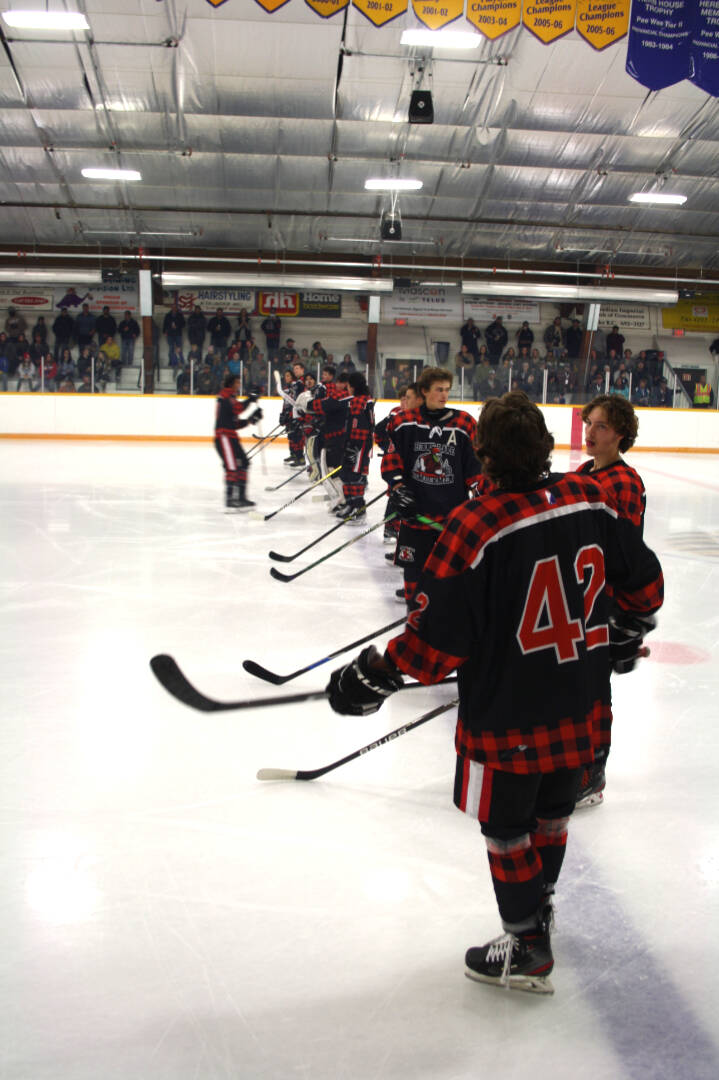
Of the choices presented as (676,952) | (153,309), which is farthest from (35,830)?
(153,309)

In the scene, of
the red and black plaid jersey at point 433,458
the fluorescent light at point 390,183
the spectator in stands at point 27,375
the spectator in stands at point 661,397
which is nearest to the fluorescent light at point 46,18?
the fluorescent light at point 390,183

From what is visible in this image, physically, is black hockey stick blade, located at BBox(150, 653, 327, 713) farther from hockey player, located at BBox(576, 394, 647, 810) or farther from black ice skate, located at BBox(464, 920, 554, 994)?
hockey player, located at BBox(576, 394, 647, 810)

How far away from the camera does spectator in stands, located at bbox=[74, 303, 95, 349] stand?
55.5 ft

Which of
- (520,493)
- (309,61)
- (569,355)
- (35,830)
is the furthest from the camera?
(569,355)

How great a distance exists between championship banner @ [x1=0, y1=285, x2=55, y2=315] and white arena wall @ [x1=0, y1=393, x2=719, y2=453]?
156 inches

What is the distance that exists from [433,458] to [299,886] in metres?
2.30

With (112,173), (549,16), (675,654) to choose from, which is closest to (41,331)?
(112,173)

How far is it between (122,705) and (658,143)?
46.0 ft

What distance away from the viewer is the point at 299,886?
6.53ft

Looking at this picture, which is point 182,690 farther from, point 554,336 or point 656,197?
point 554,336

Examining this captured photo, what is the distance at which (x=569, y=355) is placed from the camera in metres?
18.2

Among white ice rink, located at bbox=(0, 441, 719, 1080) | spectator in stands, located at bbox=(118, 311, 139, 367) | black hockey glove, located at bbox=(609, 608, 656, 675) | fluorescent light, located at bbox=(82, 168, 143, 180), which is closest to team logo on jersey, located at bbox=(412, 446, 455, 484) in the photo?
white ice rink, located at bbox=(0, 441, 719, 1080)

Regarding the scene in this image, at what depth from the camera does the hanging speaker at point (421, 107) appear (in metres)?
11.1

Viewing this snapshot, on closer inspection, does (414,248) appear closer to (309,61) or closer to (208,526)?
(309,61)
